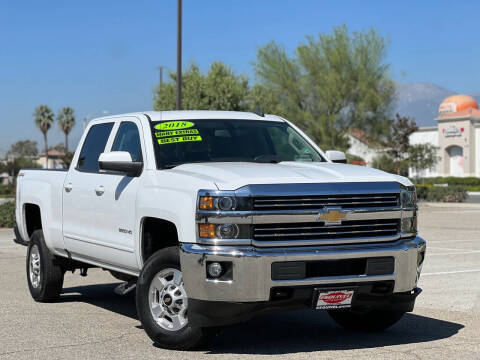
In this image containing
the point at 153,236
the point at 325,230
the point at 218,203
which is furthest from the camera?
the point at 153,236

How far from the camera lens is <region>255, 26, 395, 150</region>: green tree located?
39.4 metres

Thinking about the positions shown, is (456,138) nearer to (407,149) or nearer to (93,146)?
(407,149)

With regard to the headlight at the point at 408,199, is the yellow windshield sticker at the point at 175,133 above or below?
above

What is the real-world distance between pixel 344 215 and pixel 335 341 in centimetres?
138

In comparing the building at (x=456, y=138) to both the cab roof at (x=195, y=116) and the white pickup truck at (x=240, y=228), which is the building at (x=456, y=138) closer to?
the cab roof at (x=195, y=116)

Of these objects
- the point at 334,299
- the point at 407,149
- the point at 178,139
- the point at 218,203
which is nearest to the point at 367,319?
the point at 334,299

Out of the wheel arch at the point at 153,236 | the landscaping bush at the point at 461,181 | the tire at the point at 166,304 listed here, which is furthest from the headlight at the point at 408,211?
the landscaping bush at the point at 461,181

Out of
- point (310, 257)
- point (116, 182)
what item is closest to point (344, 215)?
point (310, 257)

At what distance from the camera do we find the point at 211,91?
46.3m

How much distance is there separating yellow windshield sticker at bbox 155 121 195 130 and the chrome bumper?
180 centimetres

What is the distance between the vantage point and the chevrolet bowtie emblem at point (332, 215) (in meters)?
6.49

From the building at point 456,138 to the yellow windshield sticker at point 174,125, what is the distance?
263 feet

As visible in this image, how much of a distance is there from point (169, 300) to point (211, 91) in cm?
3991

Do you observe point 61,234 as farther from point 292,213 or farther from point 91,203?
point 292,213
